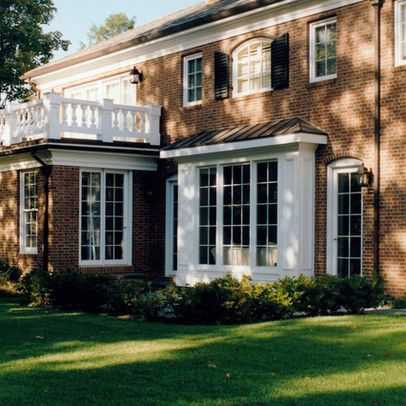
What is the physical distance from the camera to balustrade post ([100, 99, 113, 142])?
19759 mm

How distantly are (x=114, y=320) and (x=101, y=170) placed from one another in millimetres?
7367

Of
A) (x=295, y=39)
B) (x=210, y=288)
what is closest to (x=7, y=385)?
(x=210, y=288)

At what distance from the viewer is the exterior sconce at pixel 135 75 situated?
2186cm

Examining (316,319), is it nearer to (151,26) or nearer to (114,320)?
(114,320)

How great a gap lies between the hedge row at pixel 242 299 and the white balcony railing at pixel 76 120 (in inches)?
232

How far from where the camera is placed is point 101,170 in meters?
20.1

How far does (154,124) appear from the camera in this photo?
822 inches

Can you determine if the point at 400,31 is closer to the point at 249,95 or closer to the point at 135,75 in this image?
the point at 249,95

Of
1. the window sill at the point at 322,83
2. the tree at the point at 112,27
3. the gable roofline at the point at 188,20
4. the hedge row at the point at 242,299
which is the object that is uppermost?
the tree at the point at 112,27

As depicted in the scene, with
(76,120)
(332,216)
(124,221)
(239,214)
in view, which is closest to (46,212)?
(124,221)

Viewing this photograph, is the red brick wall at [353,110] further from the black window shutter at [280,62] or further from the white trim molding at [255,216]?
the white trim molding at [255,216]

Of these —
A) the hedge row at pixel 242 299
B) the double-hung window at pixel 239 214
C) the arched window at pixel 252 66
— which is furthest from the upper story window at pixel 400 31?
the hedge row at pixel 242 299

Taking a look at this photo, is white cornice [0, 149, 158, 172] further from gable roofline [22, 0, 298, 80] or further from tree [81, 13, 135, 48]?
tree [81, 13, 135, 48]

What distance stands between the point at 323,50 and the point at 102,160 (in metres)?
6.23
